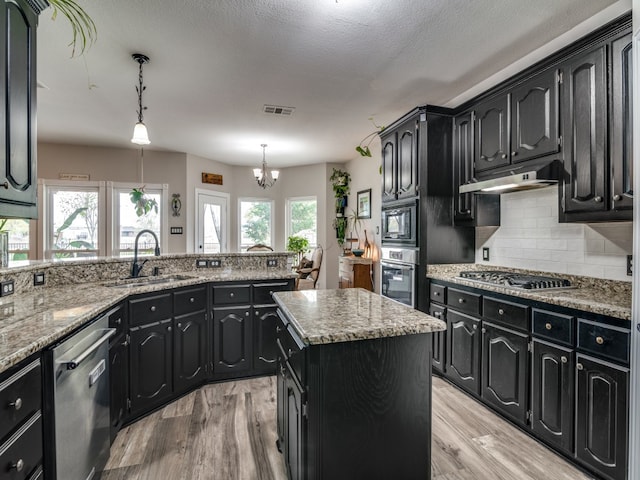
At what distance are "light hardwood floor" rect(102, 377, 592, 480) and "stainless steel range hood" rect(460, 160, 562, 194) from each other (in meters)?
1.69

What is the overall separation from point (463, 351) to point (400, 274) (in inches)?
38.1

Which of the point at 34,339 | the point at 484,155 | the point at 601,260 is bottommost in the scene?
the point at 34,339

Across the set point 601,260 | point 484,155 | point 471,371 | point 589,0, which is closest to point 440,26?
point 589,0

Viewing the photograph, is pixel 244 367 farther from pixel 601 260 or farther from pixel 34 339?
pixel 601 260

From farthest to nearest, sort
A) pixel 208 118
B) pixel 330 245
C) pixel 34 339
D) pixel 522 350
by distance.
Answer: pixel 330 245 < pixel 208 118 < pixel 522 350 < pixel 34 339

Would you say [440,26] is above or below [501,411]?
above

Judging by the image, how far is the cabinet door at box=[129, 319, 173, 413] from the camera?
2240 mm

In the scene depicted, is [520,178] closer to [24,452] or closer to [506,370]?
[506,370]

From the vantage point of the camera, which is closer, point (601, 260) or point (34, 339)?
point (34, 339)

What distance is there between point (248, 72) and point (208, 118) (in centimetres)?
141

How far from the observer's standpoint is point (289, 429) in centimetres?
160

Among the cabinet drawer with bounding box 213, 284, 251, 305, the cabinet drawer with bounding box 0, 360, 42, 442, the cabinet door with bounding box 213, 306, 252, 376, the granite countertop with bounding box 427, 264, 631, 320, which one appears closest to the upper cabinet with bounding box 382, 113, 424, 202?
the granite countertop with bounding box 427, 264, 631, 320

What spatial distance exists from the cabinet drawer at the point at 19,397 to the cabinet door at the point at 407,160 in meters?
2.96

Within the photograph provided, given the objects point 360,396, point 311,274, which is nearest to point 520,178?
point 360,396
